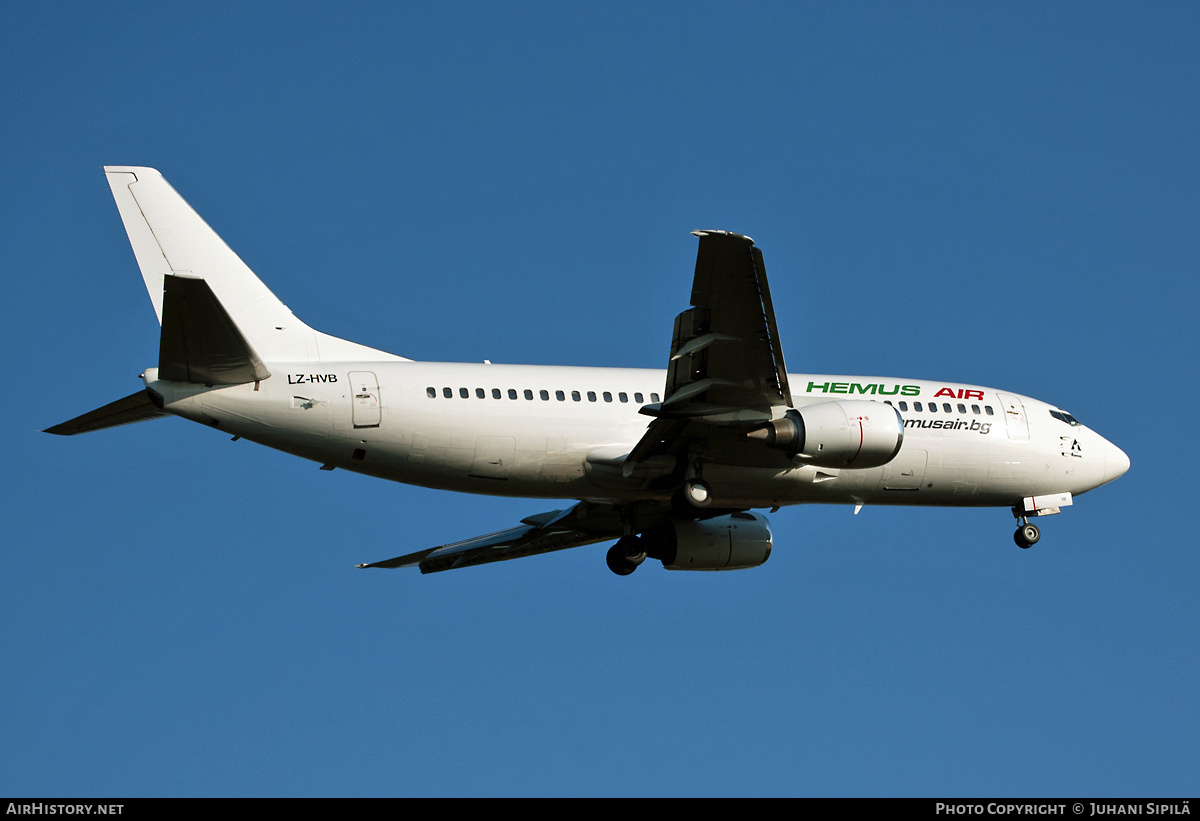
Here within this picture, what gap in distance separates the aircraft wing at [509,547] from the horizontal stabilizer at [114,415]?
812 cm

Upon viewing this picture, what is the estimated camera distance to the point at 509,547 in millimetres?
31781

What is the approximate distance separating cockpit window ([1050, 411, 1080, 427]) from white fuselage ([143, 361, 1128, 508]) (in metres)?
0.18

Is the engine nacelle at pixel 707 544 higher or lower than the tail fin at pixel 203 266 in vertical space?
lower

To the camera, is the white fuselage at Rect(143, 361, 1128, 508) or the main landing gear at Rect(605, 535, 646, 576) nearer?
the white fuselage at Rect(143, 361, 1128, 508)

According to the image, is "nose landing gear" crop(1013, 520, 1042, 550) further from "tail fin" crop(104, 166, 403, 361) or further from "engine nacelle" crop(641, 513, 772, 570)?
"tail fin" crop(104, 166, 403, 361)

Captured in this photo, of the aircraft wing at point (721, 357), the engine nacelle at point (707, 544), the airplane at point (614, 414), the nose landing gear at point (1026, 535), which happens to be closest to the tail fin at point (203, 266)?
the airplane at point (614, 414)

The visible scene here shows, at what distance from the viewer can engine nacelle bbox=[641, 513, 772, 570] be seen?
100ft

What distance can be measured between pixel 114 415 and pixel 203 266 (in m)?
3.43

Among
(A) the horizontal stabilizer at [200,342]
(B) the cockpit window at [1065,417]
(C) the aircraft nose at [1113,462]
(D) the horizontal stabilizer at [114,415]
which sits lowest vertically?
(D) the horizontal stabilizer at [114,415]

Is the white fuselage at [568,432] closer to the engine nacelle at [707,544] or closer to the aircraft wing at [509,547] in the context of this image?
the engine nacelle at [707,544]

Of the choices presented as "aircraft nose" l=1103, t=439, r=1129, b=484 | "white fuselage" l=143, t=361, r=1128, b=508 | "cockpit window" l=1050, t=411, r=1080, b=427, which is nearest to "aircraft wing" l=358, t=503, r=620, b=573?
"white fuselage" l=143, t=361, r=1128, b=508

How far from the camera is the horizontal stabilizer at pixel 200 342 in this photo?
71.5 feet

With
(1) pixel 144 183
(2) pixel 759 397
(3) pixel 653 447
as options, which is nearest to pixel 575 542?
(3) pixel 653 447
